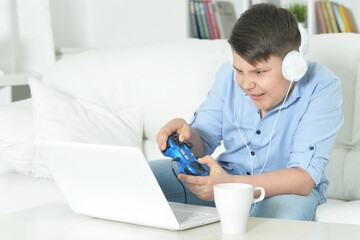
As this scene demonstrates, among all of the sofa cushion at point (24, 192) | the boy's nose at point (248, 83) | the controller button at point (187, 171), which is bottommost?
the sofa cushion at point (24, 192)

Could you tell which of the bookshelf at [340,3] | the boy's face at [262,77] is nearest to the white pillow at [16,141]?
the boy's face at [262,77]

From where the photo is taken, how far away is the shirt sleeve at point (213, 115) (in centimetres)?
154

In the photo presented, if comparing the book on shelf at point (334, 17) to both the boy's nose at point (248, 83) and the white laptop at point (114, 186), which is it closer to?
the boy's nose at point (248, 83)

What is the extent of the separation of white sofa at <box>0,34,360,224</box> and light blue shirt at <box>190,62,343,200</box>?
1.04 ft

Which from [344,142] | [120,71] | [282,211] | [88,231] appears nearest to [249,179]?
[282,211]

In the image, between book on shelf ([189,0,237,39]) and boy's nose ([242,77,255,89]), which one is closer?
boy's nose ([242,77,255,89])

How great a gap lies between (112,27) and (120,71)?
1278 millimetres

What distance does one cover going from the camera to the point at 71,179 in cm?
109

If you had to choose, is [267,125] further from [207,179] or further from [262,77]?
[207,179]

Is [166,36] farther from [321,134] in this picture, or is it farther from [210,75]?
[321,134]

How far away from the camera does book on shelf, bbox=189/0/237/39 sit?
307cm

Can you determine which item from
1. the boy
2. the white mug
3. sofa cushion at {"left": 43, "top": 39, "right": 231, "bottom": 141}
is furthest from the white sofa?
the white mug

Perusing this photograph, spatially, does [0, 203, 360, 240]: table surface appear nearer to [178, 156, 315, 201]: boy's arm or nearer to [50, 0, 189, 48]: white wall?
[178, 156, 315, 201]: boy's arm

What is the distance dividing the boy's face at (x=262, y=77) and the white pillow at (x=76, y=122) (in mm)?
809
